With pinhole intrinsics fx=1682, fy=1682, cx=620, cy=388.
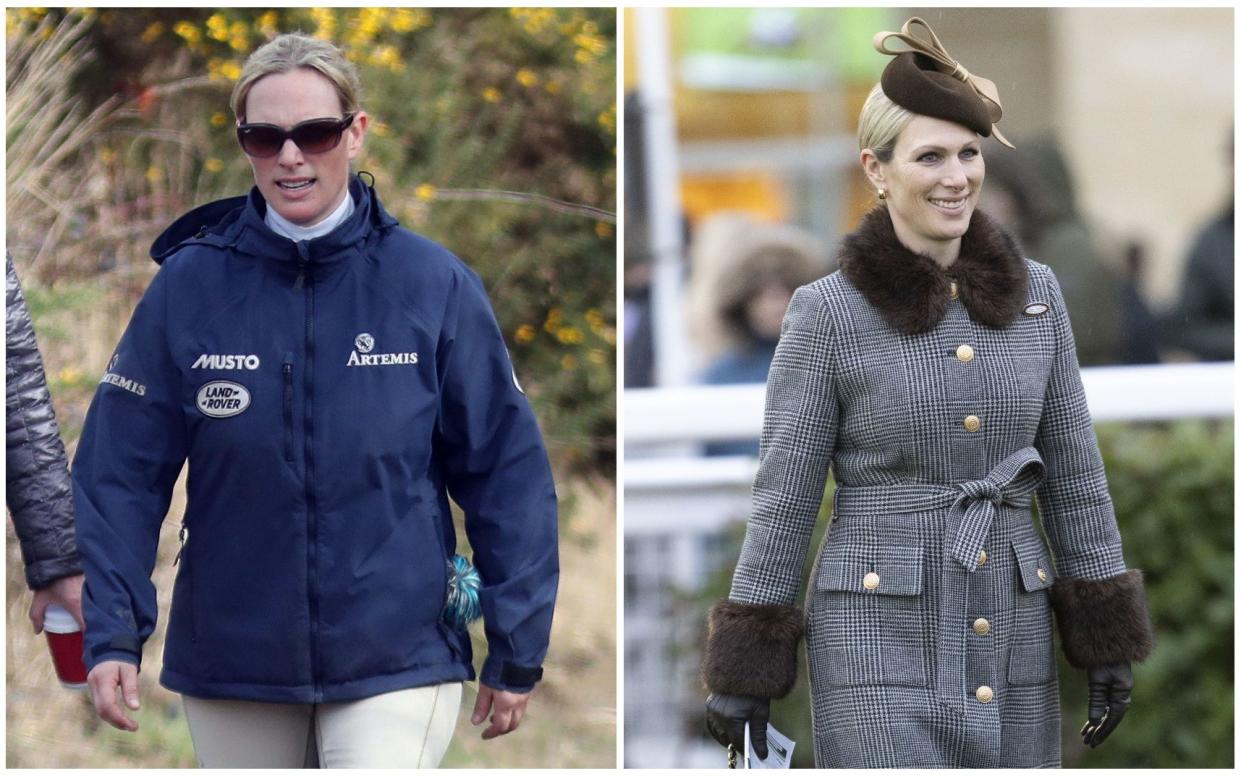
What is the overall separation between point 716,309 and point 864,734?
123 inches

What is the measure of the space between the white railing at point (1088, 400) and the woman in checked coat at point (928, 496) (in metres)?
1.79

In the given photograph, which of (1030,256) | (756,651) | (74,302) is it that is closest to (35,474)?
(74,302)

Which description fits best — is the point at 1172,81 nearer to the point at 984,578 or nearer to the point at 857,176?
the point at 857,176

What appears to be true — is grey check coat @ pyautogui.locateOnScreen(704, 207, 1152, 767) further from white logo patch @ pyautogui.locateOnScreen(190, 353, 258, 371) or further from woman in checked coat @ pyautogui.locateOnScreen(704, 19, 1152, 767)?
white logo patch @ pyautogui.locateOnScreen(190, 353, 258, 371)

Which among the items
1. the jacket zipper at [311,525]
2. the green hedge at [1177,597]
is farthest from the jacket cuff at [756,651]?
the green hedge at [1177,597]

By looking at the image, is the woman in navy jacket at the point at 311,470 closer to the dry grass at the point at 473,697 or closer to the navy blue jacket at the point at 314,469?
the navy blue jacket at the point at 314,469

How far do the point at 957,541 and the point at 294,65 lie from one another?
1772 mm

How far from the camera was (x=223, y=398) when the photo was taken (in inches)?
142

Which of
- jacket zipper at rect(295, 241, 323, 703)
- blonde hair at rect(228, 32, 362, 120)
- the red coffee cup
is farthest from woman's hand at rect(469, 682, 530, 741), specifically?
blonde hair at rect(228, 32, 362, 120)

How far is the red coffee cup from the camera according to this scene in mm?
4000

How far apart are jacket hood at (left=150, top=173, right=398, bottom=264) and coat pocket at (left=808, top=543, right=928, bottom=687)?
4.26ft

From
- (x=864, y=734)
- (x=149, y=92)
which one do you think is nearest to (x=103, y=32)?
(x=149, y=92)

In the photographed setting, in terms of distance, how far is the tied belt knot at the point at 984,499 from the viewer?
3.56 metres

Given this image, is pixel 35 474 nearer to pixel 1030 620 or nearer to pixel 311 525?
pixel 311 525
